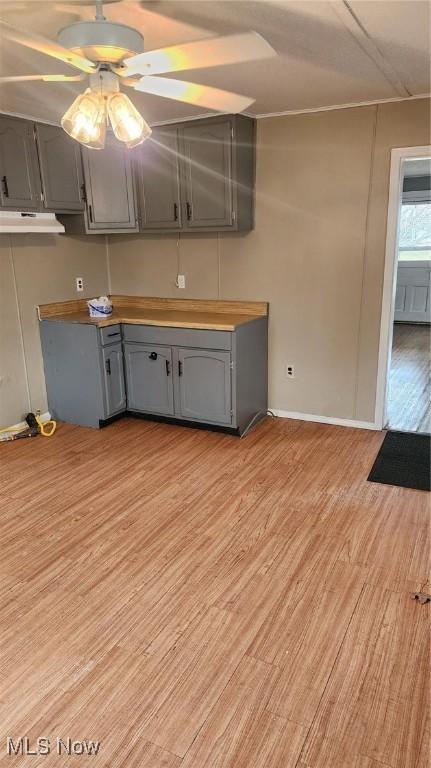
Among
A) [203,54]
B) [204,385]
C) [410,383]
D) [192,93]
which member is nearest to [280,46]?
[192,93]

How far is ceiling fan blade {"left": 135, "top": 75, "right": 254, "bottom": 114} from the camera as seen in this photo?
1980mm

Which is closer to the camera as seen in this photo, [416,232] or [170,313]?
[170,313]

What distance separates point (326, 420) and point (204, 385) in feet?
3.53

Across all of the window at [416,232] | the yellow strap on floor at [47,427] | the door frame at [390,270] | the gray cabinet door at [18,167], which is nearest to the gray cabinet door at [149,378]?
the yellow strap on floor at [47,427]

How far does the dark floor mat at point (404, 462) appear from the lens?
3.22m

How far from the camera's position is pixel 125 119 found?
198 cm

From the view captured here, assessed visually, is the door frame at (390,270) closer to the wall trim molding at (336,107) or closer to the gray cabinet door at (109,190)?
the wall trim molding at (336,107)

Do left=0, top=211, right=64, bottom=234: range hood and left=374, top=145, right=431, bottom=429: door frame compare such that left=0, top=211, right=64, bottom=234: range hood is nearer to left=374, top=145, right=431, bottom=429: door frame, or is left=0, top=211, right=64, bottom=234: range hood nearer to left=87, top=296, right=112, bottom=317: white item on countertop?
left=87, top=296, right=112, bottom=317: white item on countertop

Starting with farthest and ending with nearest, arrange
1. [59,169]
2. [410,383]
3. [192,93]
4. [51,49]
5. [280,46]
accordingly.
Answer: [410,383] < [59,169] < [280,46] < [192,93] < [51,49]

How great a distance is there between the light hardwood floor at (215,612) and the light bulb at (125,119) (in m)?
1.91

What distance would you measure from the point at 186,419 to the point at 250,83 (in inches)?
93.9

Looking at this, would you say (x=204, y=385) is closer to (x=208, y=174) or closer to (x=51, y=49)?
(x=208, y=174)

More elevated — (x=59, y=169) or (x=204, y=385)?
(x=59, y=169)

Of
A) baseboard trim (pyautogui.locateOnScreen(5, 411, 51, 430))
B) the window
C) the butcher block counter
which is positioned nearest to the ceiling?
the butcher block counter
